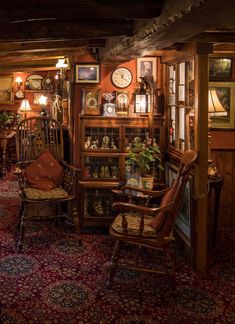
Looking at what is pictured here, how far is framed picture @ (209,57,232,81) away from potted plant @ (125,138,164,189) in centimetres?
104

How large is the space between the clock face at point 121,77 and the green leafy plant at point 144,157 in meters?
0.75

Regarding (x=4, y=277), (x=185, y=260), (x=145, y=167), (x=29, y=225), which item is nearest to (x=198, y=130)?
(x=145, y=167)

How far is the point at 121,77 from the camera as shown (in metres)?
5.11

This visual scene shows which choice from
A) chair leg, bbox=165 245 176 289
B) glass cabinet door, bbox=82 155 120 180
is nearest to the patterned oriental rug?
chair leg, bbox=165 245 176 289

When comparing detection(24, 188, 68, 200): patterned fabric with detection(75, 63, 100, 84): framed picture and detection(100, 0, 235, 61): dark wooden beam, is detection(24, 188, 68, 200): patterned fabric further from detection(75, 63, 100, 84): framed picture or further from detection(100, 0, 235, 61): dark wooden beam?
detection(100, 0, 235, 61): dark wooden beam

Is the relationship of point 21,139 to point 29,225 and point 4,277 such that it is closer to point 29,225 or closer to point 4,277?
point 29,225

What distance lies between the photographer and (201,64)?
375 centimetres

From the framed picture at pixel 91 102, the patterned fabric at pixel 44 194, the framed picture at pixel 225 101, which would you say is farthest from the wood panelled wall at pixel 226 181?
the patterned fabric at pixel 44 194

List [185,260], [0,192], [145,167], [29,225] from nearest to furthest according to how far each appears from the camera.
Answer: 1. [185,260]
2. [145,167]
3. [29,225]
4. [0,192]

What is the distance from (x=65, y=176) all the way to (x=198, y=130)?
1874 mm

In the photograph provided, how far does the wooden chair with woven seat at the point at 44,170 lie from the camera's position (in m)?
4.68

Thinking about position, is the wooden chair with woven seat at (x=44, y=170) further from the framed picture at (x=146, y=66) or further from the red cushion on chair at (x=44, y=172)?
the framed picture at (x=146, y=66)

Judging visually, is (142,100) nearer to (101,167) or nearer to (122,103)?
(122,103)

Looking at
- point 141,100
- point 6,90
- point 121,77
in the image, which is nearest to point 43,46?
point 121,77
